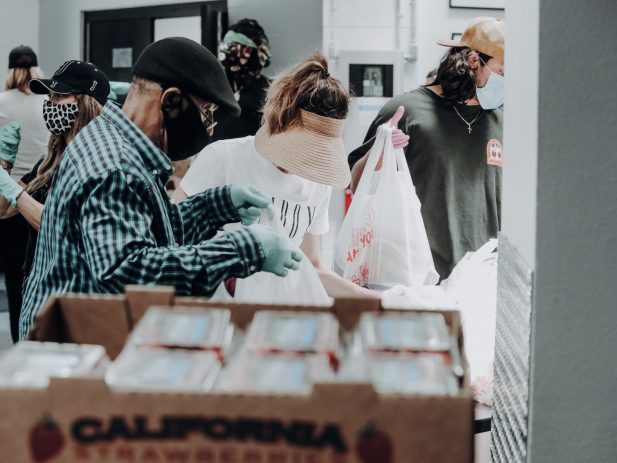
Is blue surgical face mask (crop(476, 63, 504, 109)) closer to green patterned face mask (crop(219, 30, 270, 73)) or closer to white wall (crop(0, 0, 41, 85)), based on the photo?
green patterned face mask (crop(219, 30, 270, 73))

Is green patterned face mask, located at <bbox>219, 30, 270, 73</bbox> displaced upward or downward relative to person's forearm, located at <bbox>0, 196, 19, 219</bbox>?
upward

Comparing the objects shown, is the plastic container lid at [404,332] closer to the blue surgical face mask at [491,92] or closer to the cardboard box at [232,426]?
the cardboard box at [232,426]

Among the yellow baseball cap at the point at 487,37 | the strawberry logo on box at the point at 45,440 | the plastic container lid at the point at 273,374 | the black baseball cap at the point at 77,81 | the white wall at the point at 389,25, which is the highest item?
the white wall at the point at 389,25

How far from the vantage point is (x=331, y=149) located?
2.06 m

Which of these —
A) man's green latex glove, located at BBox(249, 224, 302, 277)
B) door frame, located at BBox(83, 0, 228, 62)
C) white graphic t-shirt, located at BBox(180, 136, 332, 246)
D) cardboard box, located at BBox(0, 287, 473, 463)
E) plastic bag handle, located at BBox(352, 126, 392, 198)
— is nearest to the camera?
cardboard box, located at BBox(0, 287, 473, 463)

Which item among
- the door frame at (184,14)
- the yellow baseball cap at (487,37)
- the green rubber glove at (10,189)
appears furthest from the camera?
the door frame at (184,14)

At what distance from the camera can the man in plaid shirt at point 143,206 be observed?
1.33 meters

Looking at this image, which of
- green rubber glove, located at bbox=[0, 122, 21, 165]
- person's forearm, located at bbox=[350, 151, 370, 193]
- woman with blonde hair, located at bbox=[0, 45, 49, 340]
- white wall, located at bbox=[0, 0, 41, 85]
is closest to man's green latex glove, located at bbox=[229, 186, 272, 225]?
person's forearm, located at bbox=[350, 151, 370, 193]

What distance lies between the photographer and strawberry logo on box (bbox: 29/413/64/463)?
0.81 metres

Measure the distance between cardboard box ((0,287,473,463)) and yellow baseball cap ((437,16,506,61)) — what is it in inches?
84.4

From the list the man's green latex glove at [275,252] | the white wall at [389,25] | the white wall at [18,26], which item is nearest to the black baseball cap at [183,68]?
the man's green latex glove at [275,252]

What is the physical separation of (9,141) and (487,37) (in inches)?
79.7

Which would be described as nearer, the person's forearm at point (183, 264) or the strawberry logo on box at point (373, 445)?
the strawberry logo on box at point (373, 445)

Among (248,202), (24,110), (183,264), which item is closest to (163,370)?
(183,264)
